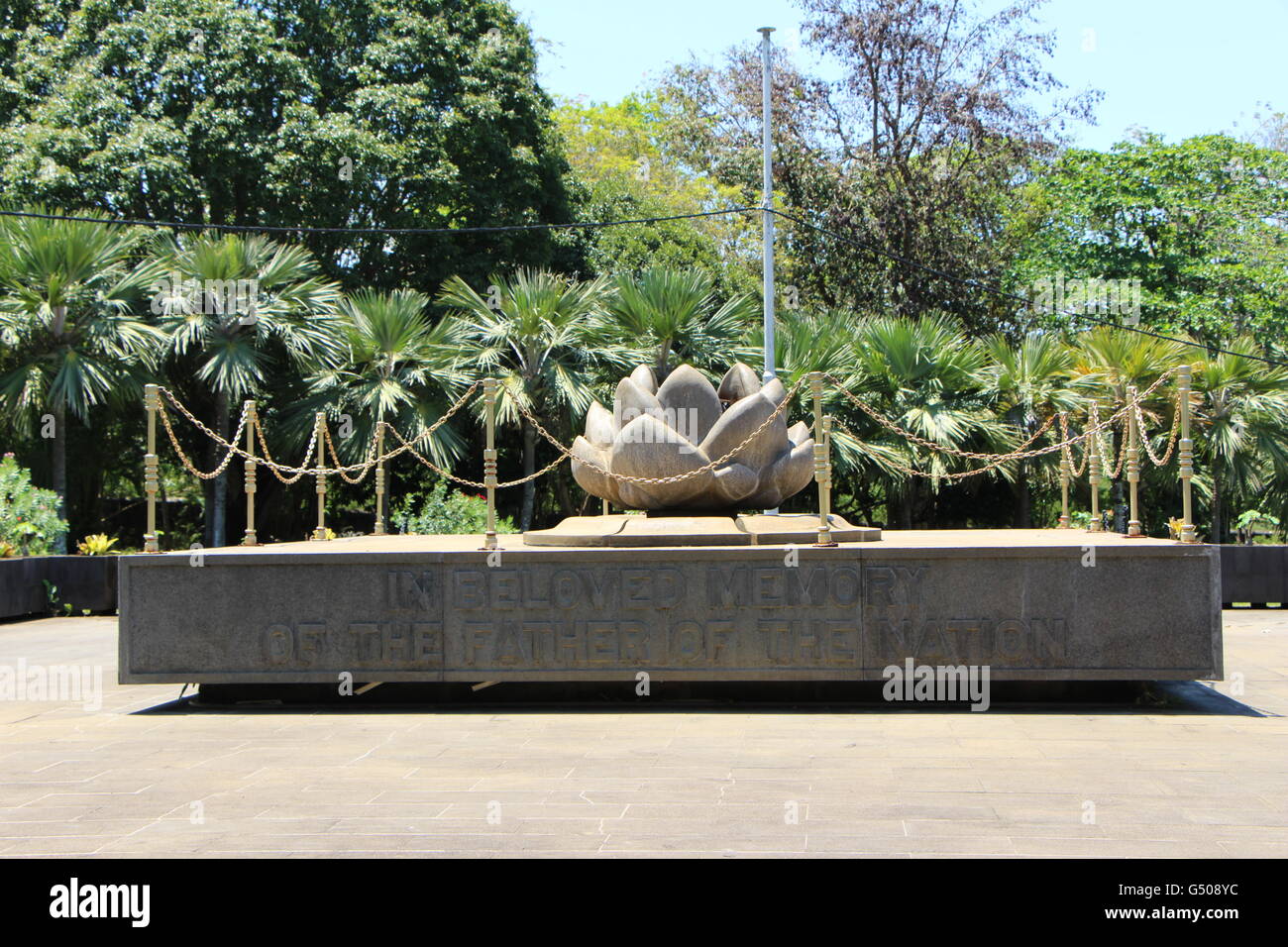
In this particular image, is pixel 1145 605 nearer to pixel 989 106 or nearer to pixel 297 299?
pixel 297 299

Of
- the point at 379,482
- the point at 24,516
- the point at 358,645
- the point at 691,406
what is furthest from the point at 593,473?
the point at 24,516

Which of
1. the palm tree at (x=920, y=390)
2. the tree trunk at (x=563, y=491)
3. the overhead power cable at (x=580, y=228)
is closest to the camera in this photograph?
the palm tree at (x=920, y=390)

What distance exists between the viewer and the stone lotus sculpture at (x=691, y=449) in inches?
423

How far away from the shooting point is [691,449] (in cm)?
1073

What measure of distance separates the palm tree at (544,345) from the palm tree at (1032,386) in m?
6.08

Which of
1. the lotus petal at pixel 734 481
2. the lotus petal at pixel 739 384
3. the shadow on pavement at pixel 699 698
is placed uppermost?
the lotus petal at pixel 739 384

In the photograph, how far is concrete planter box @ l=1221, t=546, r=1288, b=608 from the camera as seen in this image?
1722 cm

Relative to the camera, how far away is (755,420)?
10.9 m

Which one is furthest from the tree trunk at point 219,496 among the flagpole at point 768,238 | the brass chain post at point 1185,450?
the brass chain post at point 1185,450

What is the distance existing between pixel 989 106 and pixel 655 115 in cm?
1924

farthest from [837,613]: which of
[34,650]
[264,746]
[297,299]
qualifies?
[297,299]

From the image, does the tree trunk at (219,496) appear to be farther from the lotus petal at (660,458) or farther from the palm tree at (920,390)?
the lotus petal at (660,458)

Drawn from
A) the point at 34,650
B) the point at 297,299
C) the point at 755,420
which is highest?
the point at 297,299

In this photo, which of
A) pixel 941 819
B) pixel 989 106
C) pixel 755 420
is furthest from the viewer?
pixel 989 106
